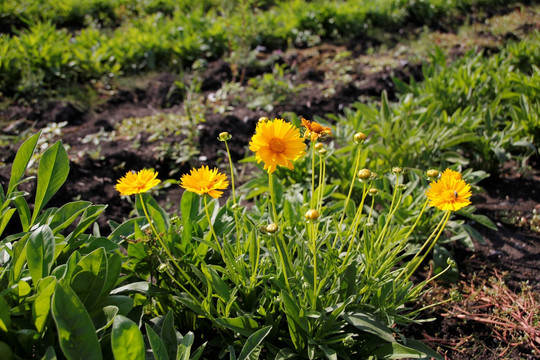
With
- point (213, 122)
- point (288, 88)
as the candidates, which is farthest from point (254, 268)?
point (288, 88)

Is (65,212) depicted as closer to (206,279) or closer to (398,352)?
(206,279)

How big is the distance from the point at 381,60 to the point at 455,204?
372cm

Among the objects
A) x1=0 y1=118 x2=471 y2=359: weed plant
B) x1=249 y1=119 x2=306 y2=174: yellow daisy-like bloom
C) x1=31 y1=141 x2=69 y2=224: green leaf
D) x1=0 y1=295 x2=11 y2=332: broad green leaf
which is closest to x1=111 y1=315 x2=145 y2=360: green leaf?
x1=0 y1=118 x2=471 y2=359: weed plant

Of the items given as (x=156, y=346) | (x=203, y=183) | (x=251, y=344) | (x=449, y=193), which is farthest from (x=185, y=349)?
(x=449, y=193)

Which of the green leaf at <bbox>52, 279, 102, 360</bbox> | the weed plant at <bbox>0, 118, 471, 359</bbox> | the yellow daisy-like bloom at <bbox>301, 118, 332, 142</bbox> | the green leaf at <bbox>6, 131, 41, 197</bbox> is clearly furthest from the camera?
the green leaf at <bbox>6, 131, 41, 197</bbox>

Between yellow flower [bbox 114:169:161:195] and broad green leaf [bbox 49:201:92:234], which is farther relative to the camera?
broad green leaf [bbox 49:201:92:234]

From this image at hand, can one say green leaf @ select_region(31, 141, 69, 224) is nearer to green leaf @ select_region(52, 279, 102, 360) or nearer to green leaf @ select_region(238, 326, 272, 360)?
green leaf @ select_region(52, 279, 102, 360)

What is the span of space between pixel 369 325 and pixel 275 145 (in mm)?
651

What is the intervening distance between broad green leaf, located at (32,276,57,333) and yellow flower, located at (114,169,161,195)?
0.95 feet

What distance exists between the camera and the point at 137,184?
1268 mm

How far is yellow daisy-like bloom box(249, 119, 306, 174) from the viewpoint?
3.98 ft

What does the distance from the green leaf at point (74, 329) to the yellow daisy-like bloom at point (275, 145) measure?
590mm

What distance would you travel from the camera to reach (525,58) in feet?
12.2

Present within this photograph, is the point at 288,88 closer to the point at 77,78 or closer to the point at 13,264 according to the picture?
the point at 77,78
